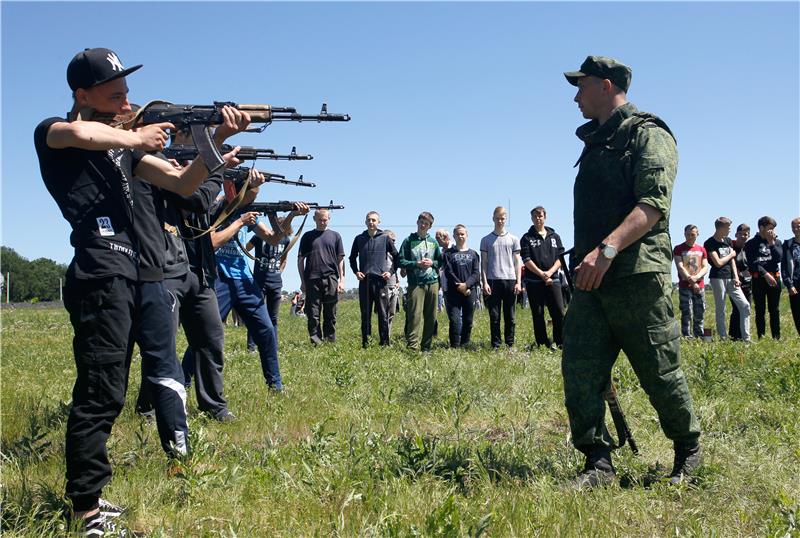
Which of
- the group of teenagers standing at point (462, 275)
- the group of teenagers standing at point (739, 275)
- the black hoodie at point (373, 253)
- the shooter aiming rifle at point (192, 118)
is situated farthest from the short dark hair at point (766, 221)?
the shooter aiming rifle at point (192, 118)

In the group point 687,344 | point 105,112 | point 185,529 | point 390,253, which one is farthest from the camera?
point 390,253

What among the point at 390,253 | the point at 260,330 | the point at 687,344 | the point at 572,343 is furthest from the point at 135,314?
the point at 390,253

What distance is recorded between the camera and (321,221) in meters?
14.0

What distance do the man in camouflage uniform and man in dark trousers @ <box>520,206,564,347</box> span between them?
766 centimetres

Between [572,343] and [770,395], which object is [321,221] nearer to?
[770,395]

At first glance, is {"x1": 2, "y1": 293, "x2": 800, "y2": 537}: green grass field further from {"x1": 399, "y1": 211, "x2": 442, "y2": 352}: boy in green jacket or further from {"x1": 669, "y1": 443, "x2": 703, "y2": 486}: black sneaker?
{"x1": 399, "y1": 211, "x2": 442, "y2": 352}: boy in green jacket

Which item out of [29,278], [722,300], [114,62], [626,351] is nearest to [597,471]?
[626,351]

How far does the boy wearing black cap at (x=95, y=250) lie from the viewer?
3.63 m

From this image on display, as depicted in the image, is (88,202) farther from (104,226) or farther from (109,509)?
(109,509)

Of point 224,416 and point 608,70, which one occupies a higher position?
point 608,70

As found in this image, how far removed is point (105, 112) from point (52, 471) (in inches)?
86.4

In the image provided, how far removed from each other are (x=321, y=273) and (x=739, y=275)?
7839 mm

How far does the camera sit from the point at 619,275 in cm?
437

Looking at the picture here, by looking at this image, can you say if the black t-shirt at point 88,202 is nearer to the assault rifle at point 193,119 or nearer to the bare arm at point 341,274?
the assault rifle at point 193,119
